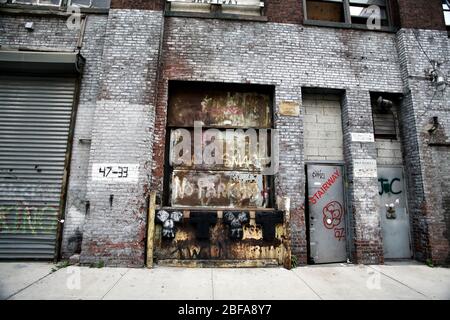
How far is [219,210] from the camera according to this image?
5262 mm

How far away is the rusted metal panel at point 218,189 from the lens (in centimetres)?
569

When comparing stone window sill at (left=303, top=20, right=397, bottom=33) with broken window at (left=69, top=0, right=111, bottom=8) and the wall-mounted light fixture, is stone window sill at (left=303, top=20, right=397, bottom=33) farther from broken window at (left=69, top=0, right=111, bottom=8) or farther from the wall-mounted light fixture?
the wall-mounted light fixture

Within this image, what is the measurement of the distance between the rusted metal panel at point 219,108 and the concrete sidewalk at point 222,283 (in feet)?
10.9

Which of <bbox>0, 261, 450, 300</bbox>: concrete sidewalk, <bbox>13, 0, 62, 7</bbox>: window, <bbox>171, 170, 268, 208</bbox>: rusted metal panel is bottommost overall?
<bbox>0, 261, 450, 300</bbox>: concrete sidewalk

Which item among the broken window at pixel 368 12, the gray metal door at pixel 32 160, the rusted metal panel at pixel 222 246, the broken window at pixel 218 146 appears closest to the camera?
the rusted metal panel at pixel 222 246

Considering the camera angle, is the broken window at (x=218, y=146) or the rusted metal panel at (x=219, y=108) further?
the rusted metal panel at (x=219, y=108)

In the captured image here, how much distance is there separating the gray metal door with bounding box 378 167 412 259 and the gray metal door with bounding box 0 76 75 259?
7.61 metres

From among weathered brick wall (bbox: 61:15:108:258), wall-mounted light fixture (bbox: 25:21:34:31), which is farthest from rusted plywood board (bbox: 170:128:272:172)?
wall-mounted light fixture (bbox: 25:21:34:31)

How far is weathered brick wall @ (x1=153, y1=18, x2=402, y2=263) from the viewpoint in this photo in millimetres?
5645

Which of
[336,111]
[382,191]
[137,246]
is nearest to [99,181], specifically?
[137,246]

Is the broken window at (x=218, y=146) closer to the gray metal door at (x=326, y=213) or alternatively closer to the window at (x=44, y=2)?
the gray metal door at (x=326, y=213)

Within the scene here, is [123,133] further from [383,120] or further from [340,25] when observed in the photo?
[383,120]

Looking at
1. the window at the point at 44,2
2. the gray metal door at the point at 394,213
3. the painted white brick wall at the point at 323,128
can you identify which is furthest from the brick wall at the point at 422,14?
the window at the point at 44,2

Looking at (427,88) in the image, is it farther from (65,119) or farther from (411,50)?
(65,119)
